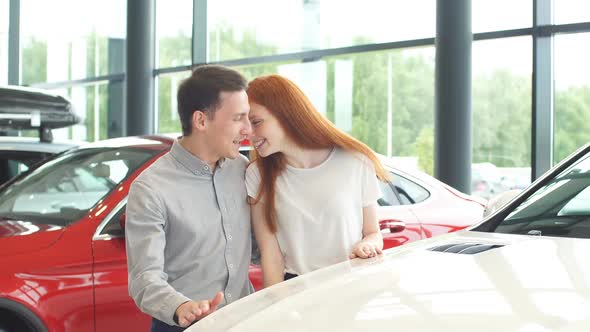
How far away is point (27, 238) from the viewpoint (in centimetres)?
354

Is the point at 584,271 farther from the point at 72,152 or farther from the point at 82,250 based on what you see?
the point at 72,152

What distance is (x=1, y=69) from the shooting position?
16.1m

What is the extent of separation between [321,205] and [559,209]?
0.75 m

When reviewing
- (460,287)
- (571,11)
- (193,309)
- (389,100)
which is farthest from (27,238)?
(389,100)

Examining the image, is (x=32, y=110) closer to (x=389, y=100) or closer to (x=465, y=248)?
(x=465, y=248)

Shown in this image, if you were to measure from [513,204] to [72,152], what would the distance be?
8.71ft

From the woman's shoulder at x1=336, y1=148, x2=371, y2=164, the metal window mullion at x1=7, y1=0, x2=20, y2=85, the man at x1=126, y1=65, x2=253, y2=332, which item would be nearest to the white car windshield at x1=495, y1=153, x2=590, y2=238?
the woman's shoulder at x1=336, y1=148, x2=371, y2=164

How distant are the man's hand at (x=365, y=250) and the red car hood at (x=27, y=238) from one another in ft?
5.59

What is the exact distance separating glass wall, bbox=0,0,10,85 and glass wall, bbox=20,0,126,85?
0.47m

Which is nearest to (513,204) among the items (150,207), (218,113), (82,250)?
(218,113)

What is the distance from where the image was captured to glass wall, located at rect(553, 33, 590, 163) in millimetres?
7371

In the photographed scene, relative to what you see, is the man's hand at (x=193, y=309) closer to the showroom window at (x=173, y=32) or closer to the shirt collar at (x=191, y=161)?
the shirt collar at (x=191, y=161)

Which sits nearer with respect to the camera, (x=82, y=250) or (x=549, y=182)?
(x=549, y=182)

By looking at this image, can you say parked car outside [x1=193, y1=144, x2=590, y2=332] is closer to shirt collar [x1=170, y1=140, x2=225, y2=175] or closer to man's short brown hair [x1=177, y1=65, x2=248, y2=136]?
shirt collar [x1=170, y1=140, x2=225, y2=175]
